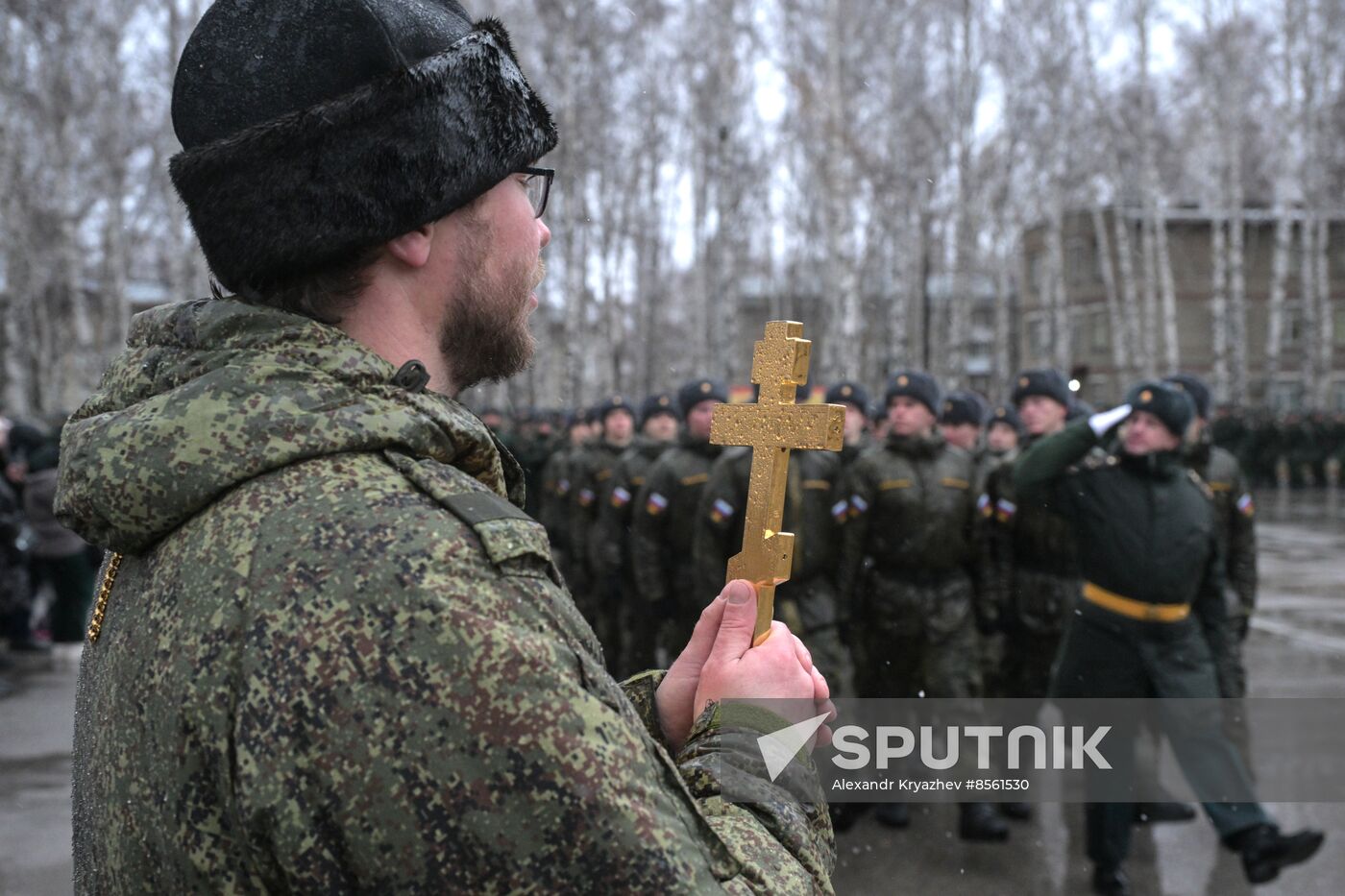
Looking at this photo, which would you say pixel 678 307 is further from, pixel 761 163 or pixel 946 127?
pixel 946 127

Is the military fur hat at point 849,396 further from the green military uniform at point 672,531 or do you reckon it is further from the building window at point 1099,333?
the building window at point 1099,333

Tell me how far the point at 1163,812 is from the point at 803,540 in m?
2.36

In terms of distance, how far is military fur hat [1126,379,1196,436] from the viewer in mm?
5062

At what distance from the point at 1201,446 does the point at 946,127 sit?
59.6 feet

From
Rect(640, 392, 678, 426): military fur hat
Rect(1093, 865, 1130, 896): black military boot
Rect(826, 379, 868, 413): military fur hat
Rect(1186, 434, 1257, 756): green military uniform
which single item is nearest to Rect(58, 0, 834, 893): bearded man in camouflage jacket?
Rect(1093, 865, 1130, 896): black military boot

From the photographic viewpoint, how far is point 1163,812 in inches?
237

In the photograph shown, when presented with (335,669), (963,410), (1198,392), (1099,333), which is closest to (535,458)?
(963,410)

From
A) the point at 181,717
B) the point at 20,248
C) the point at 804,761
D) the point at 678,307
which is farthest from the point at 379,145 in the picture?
the point at 678,307

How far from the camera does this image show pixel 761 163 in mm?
31125

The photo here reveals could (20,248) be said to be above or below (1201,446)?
above

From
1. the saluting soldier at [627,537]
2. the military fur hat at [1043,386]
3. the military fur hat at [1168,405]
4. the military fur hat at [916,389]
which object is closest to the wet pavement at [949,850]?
the military fur hat at [1168,405]

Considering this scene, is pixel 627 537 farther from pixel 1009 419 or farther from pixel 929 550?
pixel 929 550

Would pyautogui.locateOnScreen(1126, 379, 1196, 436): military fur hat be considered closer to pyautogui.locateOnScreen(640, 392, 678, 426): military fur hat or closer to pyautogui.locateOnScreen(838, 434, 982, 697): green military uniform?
pyautogui.locateOnScreen(838, 434, 982, 697): green military uniform

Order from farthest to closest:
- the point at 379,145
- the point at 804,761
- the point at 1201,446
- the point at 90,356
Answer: the point at 90,356, the point at 1201,446, the point at 804,761, the point at 379,145
